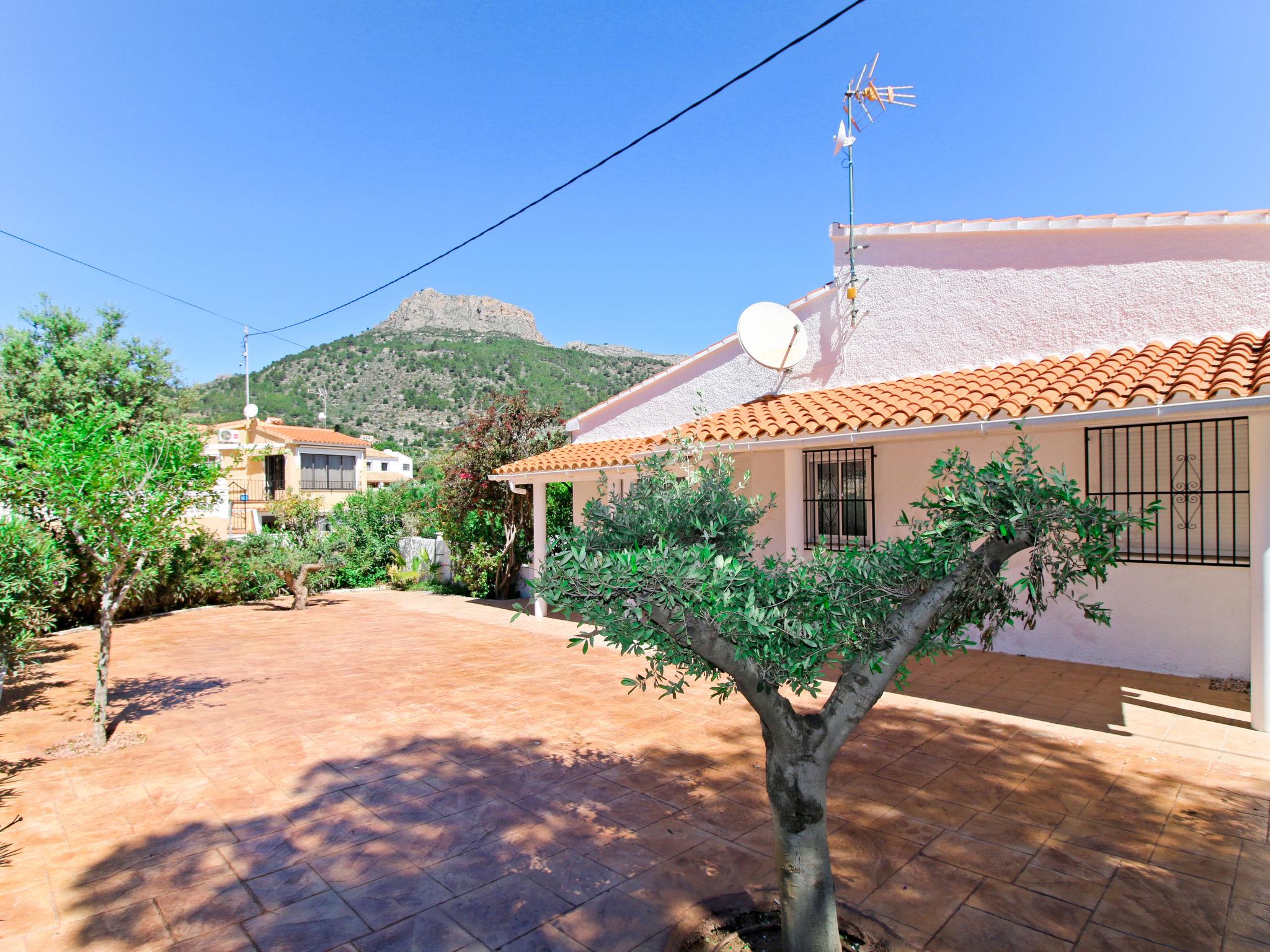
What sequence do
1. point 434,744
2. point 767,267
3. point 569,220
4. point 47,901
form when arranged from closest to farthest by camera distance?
point 47,901
point 434,744
point 569,220
point 767,267

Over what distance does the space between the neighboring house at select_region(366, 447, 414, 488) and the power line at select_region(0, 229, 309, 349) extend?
3019 centimetres

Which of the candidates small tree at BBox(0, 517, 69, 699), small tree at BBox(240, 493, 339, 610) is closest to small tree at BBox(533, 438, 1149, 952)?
small tree at BBox(0, 517, 69, 699)

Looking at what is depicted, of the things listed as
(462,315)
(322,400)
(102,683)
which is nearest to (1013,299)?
(102,683)

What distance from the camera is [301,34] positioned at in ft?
38.1

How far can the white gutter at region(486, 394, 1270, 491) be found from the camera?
5832 mm

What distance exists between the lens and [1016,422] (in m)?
4.46

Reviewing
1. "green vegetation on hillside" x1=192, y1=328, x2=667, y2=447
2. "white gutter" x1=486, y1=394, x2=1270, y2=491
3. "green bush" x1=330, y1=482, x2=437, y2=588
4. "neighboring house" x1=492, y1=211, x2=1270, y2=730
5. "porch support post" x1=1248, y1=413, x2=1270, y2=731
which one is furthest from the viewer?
"green vegetation on hillside" x1=192, y1=328, x2=667, y2=447

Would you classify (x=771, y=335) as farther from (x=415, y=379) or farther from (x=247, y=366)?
(x=415, y=379)

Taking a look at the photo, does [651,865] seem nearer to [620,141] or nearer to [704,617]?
[704,617]

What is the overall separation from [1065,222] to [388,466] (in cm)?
6191

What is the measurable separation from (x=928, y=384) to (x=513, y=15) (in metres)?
8.52

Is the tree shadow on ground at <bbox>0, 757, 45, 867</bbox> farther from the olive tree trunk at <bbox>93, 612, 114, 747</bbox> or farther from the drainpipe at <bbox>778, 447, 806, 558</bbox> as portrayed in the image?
the drainpipe at <bbox>778, 447, 806, 558</bbox>

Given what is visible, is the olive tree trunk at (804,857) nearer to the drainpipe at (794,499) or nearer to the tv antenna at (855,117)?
the drainpipe at (794,499)

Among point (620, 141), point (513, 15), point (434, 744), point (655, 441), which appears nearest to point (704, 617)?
point (434, 744)
